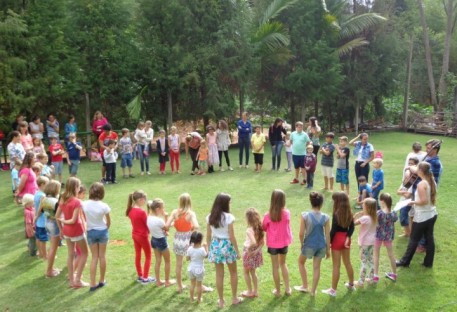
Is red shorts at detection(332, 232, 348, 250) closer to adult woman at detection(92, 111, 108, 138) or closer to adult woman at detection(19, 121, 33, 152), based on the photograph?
adult woman at detection(19, 121, 33, 152)

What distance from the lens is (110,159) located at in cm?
1261

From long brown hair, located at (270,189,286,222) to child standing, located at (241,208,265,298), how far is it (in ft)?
0.62

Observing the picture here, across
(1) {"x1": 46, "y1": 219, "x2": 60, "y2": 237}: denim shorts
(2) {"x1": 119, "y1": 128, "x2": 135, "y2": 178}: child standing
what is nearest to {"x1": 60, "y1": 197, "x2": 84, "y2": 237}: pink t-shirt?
(1) {"x1": 46, "y1": 219, "x2": 60, "y2": 237}: denim shorts

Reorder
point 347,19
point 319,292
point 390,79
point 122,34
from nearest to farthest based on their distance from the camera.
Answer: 1. point 319,292
2. point 122,34
3. point 347,19
4. point 390,79

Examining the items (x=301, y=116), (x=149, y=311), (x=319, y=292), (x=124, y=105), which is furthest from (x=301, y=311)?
(x=301, y=116)

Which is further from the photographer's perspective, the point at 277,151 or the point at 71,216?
the point at 277,151

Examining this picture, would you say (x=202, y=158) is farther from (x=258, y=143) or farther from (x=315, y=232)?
(x=315, y=232)

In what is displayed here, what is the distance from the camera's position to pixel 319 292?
6.27 meters

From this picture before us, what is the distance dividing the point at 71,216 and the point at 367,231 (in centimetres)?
396

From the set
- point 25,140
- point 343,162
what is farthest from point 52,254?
point 343,162

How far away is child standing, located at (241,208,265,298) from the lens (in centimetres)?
584

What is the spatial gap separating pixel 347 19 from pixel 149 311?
20305 mm

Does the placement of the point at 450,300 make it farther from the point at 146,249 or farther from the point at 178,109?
the point at 178,109

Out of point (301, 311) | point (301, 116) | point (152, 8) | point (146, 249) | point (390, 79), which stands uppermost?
point (152, 8)
